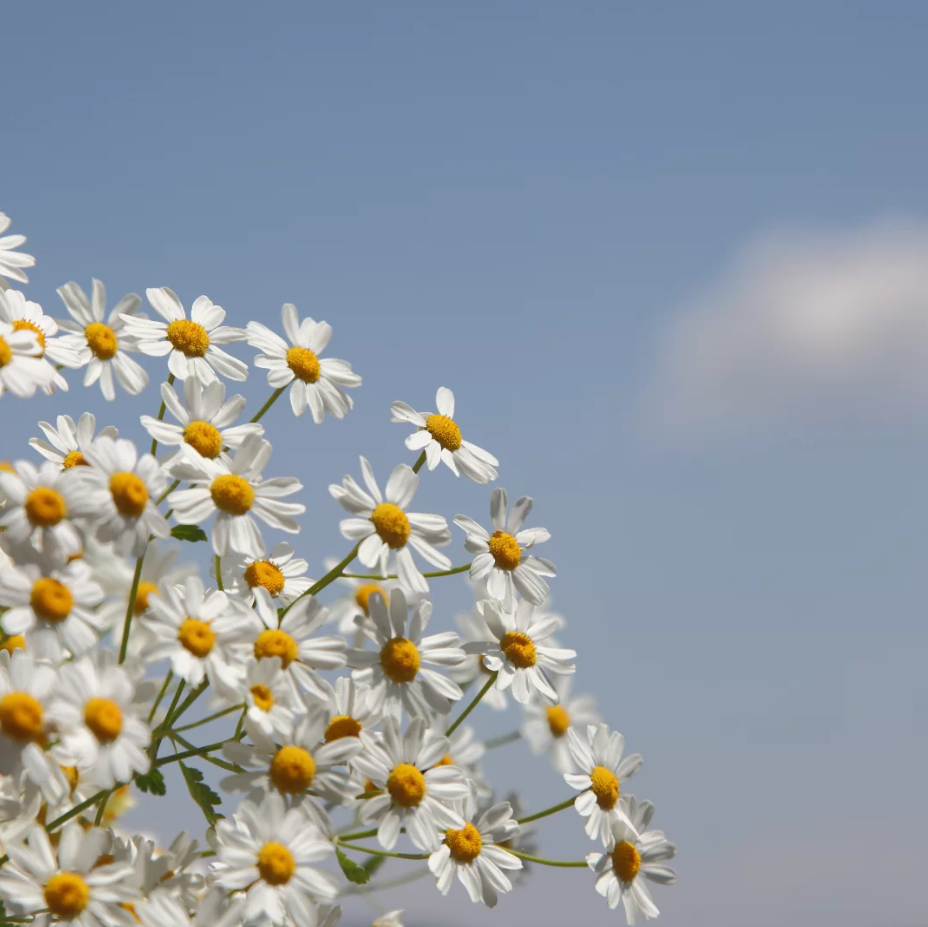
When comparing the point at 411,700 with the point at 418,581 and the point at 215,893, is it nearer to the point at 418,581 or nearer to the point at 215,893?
the point at 418,581

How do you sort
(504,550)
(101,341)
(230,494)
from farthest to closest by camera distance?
(101,341)
(504,550)
(230,494)

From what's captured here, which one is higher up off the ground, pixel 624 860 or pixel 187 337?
pixel 187 337

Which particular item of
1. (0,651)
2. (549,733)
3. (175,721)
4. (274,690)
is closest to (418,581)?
(274,690)

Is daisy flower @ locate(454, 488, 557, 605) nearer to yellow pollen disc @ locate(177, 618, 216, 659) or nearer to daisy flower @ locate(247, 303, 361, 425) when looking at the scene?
daisy flower @ locate(247, 303, 361, 425)

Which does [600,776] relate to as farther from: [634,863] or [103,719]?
[103,719]

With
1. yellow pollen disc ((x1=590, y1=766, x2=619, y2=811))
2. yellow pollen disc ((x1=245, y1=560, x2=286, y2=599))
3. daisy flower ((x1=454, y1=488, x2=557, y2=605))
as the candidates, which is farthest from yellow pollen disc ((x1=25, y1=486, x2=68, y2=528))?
yellow pollen disc ((x1=590, y1=766, x2=619, y2=811))

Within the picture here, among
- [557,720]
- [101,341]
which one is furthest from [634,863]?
[101,341]

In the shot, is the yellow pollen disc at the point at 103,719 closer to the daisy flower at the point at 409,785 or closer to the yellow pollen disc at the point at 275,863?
the yellow pollen disc at the point at 275,863
